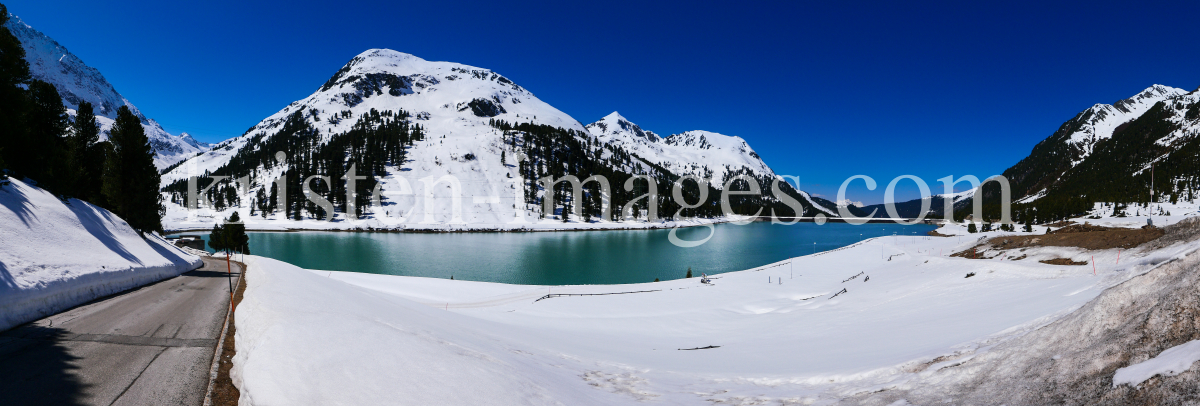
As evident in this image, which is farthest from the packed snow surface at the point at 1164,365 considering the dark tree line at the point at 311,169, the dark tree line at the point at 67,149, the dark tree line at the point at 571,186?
the dark tree line at the point at 311,169

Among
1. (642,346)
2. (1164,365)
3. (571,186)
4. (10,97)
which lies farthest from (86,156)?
(571,186)

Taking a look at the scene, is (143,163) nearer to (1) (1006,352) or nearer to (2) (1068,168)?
(1) (1006,352)

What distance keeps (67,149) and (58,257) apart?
27.3 metres

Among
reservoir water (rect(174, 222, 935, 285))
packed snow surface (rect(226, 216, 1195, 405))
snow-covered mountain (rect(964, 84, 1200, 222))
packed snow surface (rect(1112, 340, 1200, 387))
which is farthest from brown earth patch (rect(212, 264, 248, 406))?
snow-covered mountain (rect(964, 84, 1200, 222))

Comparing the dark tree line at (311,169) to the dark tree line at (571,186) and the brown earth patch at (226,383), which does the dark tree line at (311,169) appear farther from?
the brown earth patch at (226,383)

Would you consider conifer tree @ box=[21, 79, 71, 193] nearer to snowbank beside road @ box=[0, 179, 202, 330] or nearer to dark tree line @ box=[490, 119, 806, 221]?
snowbank beside road @ box=[0, 179, 202, 330]

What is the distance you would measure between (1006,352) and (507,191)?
140 meters

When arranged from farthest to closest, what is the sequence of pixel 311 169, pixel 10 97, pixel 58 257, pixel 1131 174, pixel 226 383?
pixel 311 169, pixel 1131 174, pixel 10 97, pixel 58 257, pixel 226 383

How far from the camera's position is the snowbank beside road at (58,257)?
9.38m

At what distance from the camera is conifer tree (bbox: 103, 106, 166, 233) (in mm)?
25312

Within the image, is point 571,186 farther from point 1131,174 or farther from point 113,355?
point 1131,174

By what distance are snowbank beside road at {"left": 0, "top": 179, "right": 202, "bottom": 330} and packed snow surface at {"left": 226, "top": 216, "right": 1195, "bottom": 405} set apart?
4161 mm

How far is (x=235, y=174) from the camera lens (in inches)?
6176

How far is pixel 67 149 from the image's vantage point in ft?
91.2
